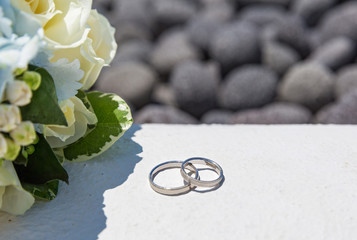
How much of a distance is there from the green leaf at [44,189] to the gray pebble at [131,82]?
1401 millimetres

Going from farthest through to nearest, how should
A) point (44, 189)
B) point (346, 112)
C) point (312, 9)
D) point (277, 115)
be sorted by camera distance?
point (312, 9), point (277, 115), point (346, 112), point (44, 189)

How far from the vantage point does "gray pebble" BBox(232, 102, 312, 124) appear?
53.4 inches

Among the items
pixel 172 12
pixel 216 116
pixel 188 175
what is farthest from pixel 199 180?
pixel 172 12

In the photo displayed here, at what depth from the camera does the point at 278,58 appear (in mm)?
1884

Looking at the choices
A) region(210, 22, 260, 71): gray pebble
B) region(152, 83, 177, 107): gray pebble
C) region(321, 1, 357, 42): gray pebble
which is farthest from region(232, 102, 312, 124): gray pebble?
region(321, 1, 357, 42): gray pebble

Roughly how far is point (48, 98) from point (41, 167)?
9 cm

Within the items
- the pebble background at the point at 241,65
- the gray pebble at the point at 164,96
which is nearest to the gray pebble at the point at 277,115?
the pebble background at the point at 241,65

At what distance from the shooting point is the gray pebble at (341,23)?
6.65ft

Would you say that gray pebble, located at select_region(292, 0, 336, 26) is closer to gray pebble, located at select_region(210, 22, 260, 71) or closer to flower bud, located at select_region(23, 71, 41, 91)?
gray pebble, located at select_region(210, 22, 260, 71)

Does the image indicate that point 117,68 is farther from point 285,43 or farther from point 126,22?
point 285,43

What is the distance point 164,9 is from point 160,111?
1041mm

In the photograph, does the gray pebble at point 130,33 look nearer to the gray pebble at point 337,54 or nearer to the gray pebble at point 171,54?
the gray pebble at point 171,54

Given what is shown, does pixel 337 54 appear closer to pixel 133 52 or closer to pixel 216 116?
pixel 216 116

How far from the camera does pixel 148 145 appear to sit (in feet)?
1.93
